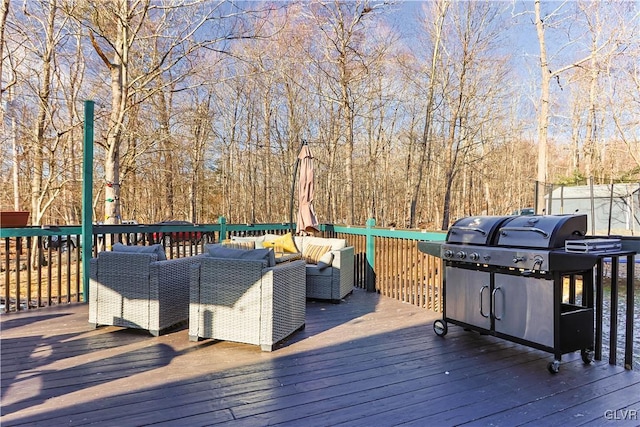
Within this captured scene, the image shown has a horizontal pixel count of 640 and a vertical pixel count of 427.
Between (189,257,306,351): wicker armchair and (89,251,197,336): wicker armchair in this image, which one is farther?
(89,251,197,336): wicker armchair

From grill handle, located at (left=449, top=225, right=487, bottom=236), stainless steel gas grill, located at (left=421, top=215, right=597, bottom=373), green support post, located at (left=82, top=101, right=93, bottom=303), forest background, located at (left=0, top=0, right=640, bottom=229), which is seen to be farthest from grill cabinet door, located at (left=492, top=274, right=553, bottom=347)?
forest background, located at (left=0, top=0, right=640, bottom=229)

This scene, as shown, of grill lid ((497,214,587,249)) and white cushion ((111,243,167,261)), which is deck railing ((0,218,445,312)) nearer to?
grill lid ((497,214,587,249))

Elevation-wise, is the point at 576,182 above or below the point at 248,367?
above

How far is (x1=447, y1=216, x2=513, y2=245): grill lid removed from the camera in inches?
126

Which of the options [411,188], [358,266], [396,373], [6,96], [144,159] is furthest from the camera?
[411,188]

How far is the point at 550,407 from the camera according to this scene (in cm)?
229

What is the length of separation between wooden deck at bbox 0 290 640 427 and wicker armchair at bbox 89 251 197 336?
134mm

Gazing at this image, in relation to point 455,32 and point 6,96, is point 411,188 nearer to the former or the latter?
point 455,32

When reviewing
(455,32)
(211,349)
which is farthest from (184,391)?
(455,32)

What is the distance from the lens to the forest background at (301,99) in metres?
7.84

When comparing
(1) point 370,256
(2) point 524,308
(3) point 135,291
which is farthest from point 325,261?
(2) point 524,308

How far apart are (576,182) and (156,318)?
15547 millimetres

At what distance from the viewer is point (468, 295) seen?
11.1 ft

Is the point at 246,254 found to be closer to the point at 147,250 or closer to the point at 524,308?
the point at 147,250
